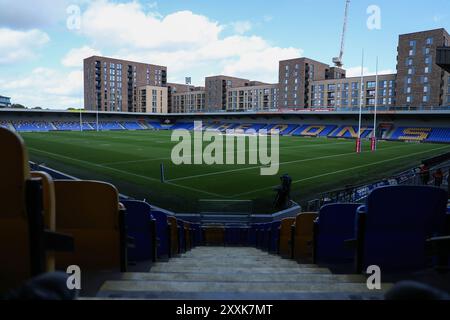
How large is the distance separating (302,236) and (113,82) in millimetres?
132632

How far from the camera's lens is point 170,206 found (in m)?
16.4

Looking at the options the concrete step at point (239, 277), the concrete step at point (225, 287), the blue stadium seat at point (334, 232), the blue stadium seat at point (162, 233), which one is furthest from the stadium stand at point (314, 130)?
the concrete step at point (225, 287)

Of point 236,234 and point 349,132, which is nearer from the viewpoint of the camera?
point 236,234

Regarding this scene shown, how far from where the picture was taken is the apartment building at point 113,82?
125562 mm

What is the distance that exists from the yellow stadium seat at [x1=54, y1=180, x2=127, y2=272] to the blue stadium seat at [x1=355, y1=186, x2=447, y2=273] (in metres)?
2.43

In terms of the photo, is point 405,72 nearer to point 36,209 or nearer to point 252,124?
point 252,124

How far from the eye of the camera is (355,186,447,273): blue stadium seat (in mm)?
3443

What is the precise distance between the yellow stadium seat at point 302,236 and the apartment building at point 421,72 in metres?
83.7

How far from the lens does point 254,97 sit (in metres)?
123

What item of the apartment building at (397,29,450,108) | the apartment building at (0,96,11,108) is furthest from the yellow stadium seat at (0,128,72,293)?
the apartment building at (0,96,11,108)

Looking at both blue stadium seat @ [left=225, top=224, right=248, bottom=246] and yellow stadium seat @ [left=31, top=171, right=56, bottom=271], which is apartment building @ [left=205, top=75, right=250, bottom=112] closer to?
blue stadium seat @ [left=225, top=224, right=248, bottom=246]

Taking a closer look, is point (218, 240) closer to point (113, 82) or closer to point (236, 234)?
point (236, 234)

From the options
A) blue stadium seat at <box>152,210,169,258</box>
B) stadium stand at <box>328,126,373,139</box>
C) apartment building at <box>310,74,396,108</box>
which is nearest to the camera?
blue stadium seat at <box>152,210,169,258</box>

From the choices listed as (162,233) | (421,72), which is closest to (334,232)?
(162,233)
